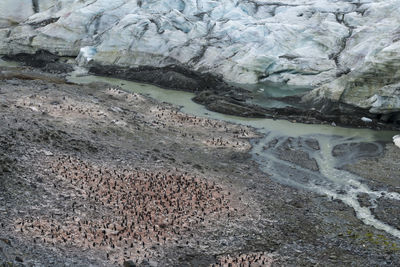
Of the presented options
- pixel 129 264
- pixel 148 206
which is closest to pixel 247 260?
pixel 129 264

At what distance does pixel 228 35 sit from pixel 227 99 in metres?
15.7

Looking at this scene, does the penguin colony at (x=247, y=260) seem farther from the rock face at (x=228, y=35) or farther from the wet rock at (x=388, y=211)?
the rock face at (x=228, y=35)

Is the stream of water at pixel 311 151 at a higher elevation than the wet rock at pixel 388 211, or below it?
below

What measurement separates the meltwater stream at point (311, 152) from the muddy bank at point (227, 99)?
1041 mm

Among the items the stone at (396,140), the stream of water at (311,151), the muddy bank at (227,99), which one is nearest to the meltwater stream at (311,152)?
the stream of water at (311,151)

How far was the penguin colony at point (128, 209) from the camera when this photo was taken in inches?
531

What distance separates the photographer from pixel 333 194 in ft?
66.4

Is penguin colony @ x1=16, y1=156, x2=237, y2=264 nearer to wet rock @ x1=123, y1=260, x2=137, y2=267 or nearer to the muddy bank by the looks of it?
wet rock @ x1=123, y1=260, x2=137, y2=267

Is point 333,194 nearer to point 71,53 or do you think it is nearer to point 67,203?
point 67,203

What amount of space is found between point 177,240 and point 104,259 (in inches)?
112

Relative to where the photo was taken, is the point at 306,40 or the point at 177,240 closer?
the point at 177,240

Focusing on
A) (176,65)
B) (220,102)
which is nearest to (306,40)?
(176,65)

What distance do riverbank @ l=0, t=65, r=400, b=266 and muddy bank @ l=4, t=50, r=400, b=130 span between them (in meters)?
8.68

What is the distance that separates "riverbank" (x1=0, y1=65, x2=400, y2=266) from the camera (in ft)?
44.4
